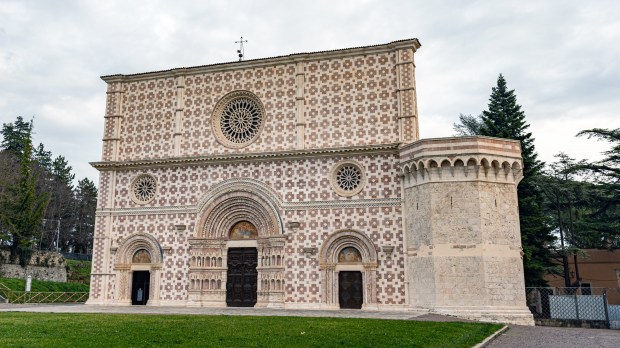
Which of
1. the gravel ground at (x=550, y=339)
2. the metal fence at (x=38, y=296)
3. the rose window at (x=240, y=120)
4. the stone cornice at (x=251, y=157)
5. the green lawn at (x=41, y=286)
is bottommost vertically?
the gravel ground at (x=550, y=339)

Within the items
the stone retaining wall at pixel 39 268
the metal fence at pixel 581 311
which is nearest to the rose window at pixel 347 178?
the metal fence at pixel 581 311

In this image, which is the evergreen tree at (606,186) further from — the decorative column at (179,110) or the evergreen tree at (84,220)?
the evergreen tree at (84,220)

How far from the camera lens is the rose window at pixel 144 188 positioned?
2805cm

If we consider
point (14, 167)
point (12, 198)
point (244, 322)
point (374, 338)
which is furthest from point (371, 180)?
point (14, 167)

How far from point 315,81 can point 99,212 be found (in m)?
13.7

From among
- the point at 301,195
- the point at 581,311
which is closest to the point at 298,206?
the point at 301,195

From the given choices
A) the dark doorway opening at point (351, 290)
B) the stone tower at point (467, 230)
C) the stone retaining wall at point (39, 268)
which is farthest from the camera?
the stone retaining wall at point (39, 268)

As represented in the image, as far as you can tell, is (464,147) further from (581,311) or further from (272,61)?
(272,61)

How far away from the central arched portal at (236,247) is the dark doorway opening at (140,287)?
3.10 meters

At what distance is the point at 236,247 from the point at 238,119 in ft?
22.2

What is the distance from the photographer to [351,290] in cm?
2414

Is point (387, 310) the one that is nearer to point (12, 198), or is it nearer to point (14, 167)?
point (12, 198)

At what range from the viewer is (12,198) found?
3888cm

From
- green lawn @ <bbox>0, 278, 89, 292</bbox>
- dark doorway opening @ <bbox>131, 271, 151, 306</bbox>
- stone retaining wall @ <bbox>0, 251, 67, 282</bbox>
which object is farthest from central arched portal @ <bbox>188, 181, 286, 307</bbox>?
stone retaining wall @ <bbox>0, 251, 67, 282</bbox>
